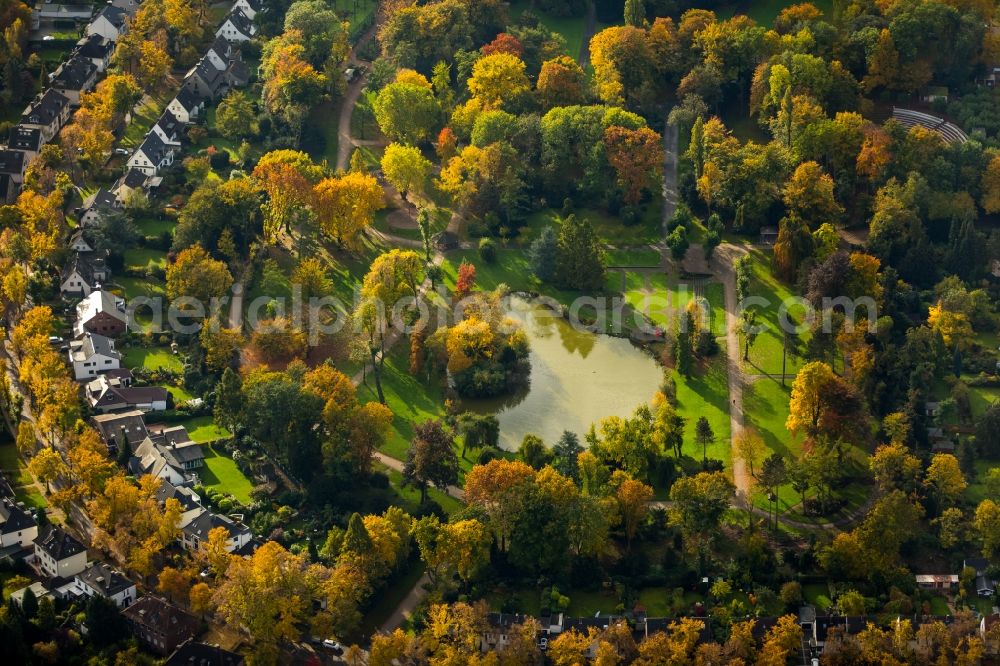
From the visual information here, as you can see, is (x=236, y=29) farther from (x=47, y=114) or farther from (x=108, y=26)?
(x=47, y=114)

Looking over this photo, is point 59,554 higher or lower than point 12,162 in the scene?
lower

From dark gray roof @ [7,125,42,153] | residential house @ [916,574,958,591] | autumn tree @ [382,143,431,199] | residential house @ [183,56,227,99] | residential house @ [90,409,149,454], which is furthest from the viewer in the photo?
residential house @ [183,56,227,99]

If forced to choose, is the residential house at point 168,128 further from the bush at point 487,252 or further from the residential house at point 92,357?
the bush at point 487,252

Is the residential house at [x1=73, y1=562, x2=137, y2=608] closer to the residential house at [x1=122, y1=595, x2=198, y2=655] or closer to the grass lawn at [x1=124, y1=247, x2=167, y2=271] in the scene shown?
the residential house at [x1=122, y1=595, x2=198, y2=655]

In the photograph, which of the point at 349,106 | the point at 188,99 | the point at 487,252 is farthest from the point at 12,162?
the point at 487,252

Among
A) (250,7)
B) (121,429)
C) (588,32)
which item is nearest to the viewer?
(121,429)

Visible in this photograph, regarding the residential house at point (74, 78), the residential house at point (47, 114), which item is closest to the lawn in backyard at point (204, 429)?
the residential house at point (47, 114)

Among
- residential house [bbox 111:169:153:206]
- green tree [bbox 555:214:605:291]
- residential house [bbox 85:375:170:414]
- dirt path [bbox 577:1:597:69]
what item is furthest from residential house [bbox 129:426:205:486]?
dirt path [bbox 577:1:597:69]
